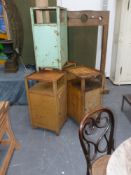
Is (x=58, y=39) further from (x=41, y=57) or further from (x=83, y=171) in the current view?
(x=83, y=171)

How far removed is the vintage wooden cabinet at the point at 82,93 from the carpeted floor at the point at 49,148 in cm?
26

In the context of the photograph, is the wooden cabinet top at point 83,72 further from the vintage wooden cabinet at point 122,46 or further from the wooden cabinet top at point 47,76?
the vintage wooden cabinet at point 122,46

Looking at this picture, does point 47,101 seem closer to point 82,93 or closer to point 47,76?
point 47,76

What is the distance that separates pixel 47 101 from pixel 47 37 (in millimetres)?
721

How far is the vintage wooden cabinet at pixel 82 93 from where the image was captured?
189 cm

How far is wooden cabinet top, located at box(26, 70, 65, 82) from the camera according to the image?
1766 millimetres

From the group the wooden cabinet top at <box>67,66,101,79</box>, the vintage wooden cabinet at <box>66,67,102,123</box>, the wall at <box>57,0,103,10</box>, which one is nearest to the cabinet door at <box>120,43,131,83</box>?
the wall at <box>57,0,103,10</box>

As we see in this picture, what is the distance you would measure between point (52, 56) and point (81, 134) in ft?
3.82

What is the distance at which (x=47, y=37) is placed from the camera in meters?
1.81

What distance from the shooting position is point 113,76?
346cm

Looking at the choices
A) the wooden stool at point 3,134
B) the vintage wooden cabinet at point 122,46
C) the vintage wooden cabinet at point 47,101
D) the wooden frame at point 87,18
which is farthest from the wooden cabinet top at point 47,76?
the vintage wooden cabinet at point 122,46

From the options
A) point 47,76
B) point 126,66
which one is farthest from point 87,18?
point 126,66

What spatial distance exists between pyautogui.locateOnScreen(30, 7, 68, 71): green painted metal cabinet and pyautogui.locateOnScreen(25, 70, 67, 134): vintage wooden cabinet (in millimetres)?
145

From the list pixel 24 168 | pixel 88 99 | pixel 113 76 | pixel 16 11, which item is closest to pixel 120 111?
pixel 88 99
